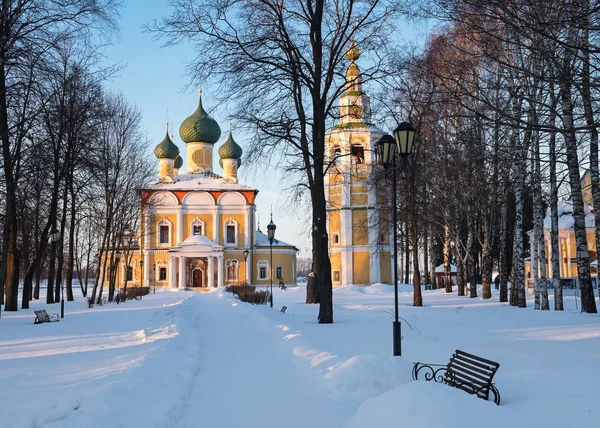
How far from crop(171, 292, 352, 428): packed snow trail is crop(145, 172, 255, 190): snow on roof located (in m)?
45.7

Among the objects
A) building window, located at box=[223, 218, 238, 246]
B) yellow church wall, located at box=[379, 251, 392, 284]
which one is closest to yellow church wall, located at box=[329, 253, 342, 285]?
yellow church wall, located at box=[379, 251, 392, 284]

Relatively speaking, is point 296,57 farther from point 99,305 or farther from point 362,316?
point 99,305

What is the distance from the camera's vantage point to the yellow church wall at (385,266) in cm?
4962

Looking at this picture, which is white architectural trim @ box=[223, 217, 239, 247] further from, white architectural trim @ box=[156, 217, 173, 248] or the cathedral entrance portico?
white architectural trim @ box=[156, 217, 173, 248]

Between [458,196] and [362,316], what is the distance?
32.1ft

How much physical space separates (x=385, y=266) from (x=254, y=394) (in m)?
42.7

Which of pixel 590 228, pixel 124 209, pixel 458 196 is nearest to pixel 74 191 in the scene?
pixel 124 209

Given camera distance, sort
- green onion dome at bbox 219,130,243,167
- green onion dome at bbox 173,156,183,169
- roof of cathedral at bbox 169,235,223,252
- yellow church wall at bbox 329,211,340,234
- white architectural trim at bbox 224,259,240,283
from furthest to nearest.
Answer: green onion dome at bbox 173,156,183,169 < green onion dome at bbox 219,130,243,167 < white architectural trim at bbox 224,259,240,283 < roof of cathedral at bbox 169,235,223,252 < yellow church wall at bbox 329,211,340,234

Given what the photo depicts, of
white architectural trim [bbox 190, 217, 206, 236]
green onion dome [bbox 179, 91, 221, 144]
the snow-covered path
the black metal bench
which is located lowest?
the snow-covered path

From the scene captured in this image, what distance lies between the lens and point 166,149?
204 feet

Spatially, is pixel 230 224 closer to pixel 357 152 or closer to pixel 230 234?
pixel 230 234

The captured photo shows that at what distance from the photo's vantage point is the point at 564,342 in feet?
38.0

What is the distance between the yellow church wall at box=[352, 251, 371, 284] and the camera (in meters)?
→ 48.6

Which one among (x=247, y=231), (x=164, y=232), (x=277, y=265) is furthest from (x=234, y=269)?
(x=164, y=232)
